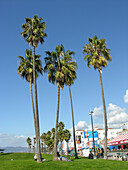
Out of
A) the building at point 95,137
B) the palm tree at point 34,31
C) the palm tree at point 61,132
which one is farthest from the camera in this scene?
the palm tree at point 61,132

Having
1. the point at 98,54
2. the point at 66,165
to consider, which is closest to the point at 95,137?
the point at 98,54

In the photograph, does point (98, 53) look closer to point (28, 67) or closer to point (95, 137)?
point (28, 67)

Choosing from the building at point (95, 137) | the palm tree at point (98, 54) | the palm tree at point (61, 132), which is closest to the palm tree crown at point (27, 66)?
the palm tree at point (98, 54)

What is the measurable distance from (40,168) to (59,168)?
165cm

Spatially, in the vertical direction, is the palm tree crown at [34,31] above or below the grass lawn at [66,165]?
above

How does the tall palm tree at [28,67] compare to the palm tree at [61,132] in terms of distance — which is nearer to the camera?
the tall palm tree at [28,67]

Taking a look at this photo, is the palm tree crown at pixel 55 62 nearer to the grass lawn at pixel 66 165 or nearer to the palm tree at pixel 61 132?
the grass lawn at pixel 66 165

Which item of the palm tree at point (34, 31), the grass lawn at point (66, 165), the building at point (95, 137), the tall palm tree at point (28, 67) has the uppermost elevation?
the palm tree at point (34, 31)

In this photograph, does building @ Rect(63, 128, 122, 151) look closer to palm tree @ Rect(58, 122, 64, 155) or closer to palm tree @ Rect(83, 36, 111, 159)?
palm tree @ Rect(58, 122, 64, 155)

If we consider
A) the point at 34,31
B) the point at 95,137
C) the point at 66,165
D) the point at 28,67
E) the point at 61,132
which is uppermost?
the point at 34,31

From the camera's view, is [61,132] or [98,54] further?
[61,132]

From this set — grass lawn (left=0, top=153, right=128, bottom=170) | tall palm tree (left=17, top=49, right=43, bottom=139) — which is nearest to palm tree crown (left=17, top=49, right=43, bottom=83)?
tall palm tree (left=17, top=49, right=43, bottom=139)

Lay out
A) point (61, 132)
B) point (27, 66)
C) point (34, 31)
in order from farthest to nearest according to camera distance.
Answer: point (61, 132)
point (27, 66)
point (34, 31)

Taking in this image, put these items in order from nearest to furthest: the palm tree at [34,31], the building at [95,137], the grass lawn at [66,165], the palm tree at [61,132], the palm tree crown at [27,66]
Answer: the grass lawn at [66,165], the palm tree at [34,31], the palm tree crown at [27,66], the building at [95,137], the palm tree at [61,132]
